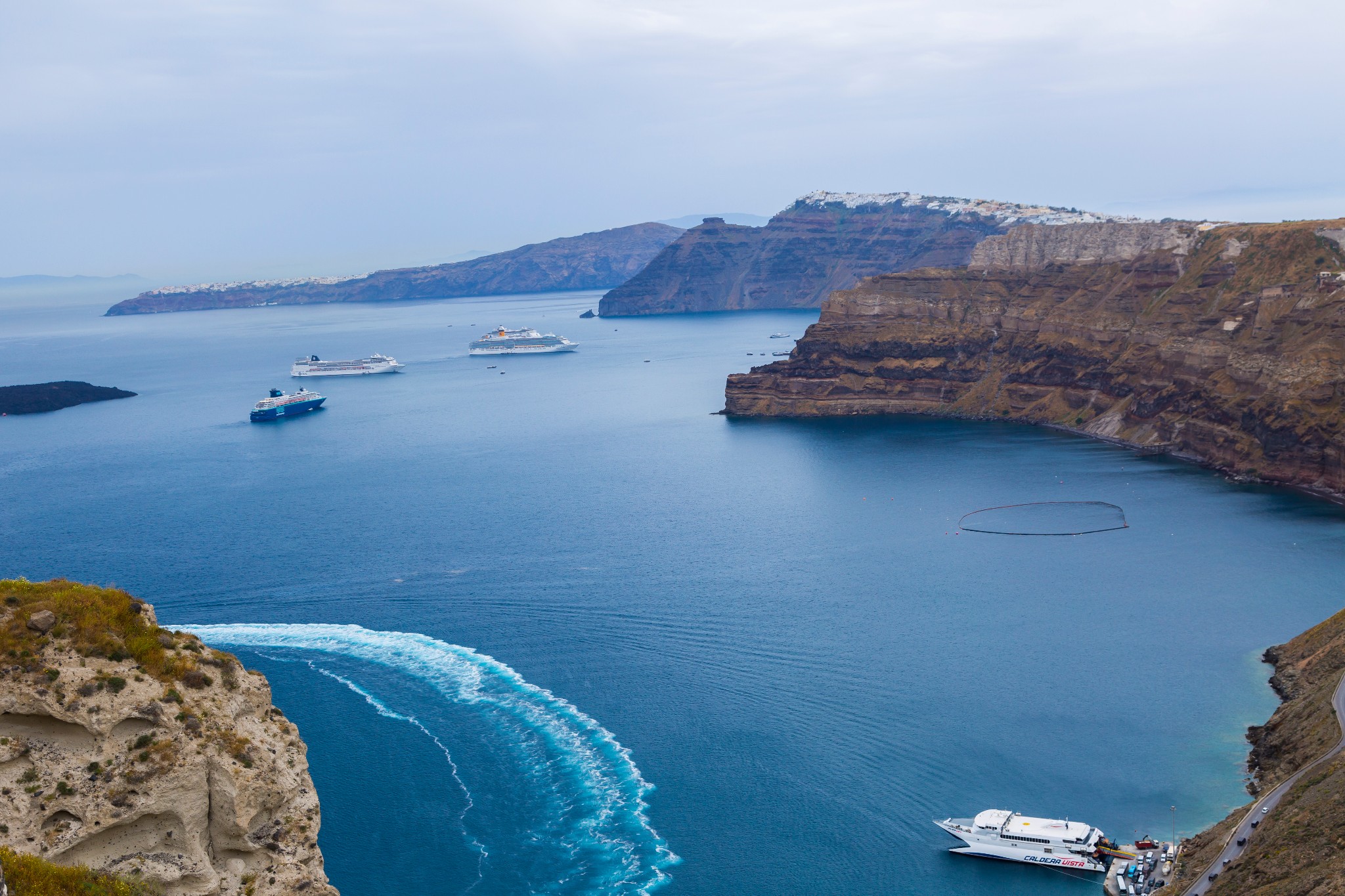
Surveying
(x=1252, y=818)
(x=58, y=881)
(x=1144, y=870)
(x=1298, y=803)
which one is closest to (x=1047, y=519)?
(x=1252, y=818)

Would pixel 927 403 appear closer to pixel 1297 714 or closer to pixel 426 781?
pixel 1297 714

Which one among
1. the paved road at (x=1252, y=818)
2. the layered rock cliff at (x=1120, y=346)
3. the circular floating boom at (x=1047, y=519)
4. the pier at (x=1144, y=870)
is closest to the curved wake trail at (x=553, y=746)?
the pier at (x=1144, y=870)

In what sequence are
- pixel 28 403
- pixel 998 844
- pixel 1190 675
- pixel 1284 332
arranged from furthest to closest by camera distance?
pixel 28 403, pixel 1284 332, pixel 1190 675, pixel 998 844

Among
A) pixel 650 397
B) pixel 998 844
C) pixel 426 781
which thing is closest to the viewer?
pixel 998 844

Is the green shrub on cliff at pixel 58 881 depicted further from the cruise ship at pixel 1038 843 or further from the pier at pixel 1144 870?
the pier at pixel 1144 870

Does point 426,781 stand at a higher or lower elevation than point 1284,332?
lower

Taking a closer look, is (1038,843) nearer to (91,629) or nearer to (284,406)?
(91,629)

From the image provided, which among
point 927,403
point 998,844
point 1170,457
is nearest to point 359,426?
point 927,403
